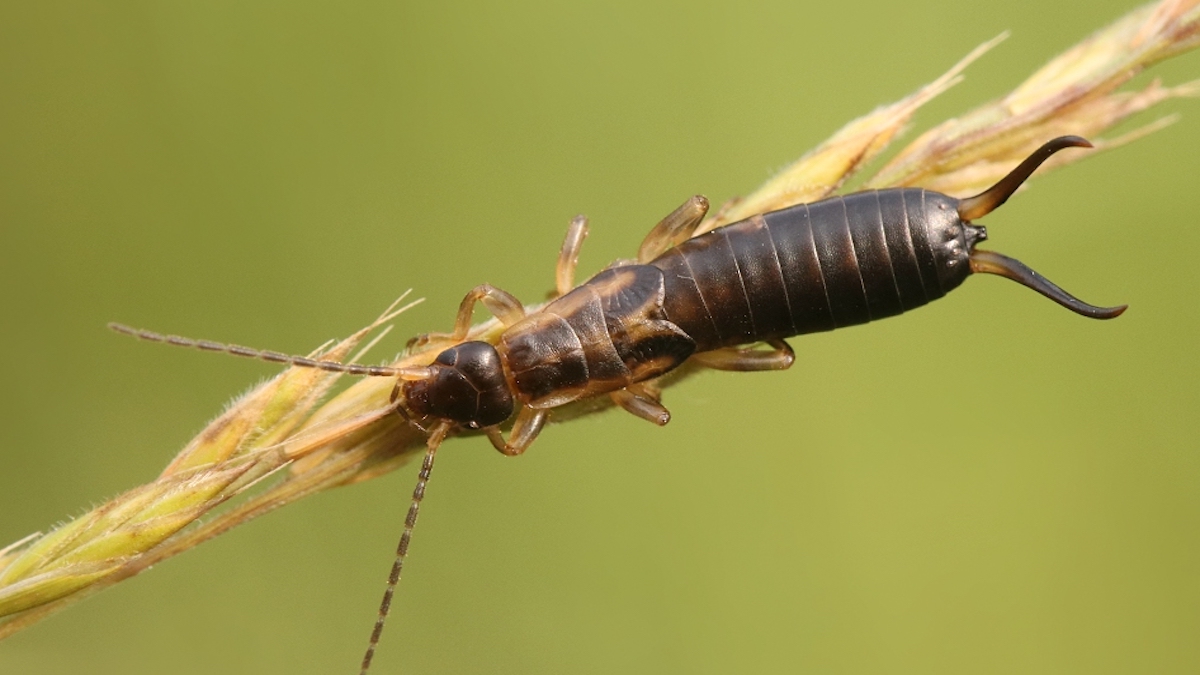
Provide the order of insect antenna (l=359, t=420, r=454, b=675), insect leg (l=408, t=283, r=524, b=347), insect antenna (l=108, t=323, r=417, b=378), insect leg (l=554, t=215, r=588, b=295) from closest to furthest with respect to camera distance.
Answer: insect antenna (l=108, t=323, r=417, b=378) < insect antenna (l=359, t=420, r=454, b=675) < insect leg (l=408, t=283, r=524, b=347) < insect leg (l=554, t=215, r=588, b=295)

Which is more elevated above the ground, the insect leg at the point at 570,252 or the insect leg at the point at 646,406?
the insect leg at the point at 570,252

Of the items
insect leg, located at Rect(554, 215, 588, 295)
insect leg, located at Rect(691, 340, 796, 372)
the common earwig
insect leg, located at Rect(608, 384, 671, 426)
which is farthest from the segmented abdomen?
insect leg, located at Rect(554, 215, 588, 295)

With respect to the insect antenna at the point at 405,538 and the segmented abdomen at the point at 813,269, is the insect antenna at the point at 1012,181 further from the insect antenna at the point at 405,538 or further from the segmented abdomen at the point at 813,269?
the insect antenna at the point at 405,538

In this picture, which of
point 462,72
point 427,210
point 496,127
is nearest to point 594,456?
point 427,210

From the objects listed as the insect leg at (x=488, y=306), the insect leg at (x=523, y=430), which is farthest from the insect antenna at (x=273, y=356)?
the insect leg at (x=523, y=430)

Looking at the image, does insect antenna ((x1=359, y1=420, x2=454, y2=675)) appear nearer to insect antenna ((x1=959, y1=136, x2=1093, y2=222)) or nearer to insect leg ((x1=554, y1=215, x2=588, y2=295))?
insect leg ((x1=554, y1=215, x2=588, y2=295))

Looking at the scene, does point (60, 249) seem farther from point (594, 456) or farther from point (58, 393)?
point (594, 456)

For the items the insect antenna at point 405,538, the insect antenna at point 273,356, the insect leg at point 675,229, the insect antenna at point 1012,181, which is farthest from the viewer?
the insect leg at point 675,229

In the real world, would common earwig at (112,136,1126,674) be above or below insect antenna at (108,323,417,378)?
below
